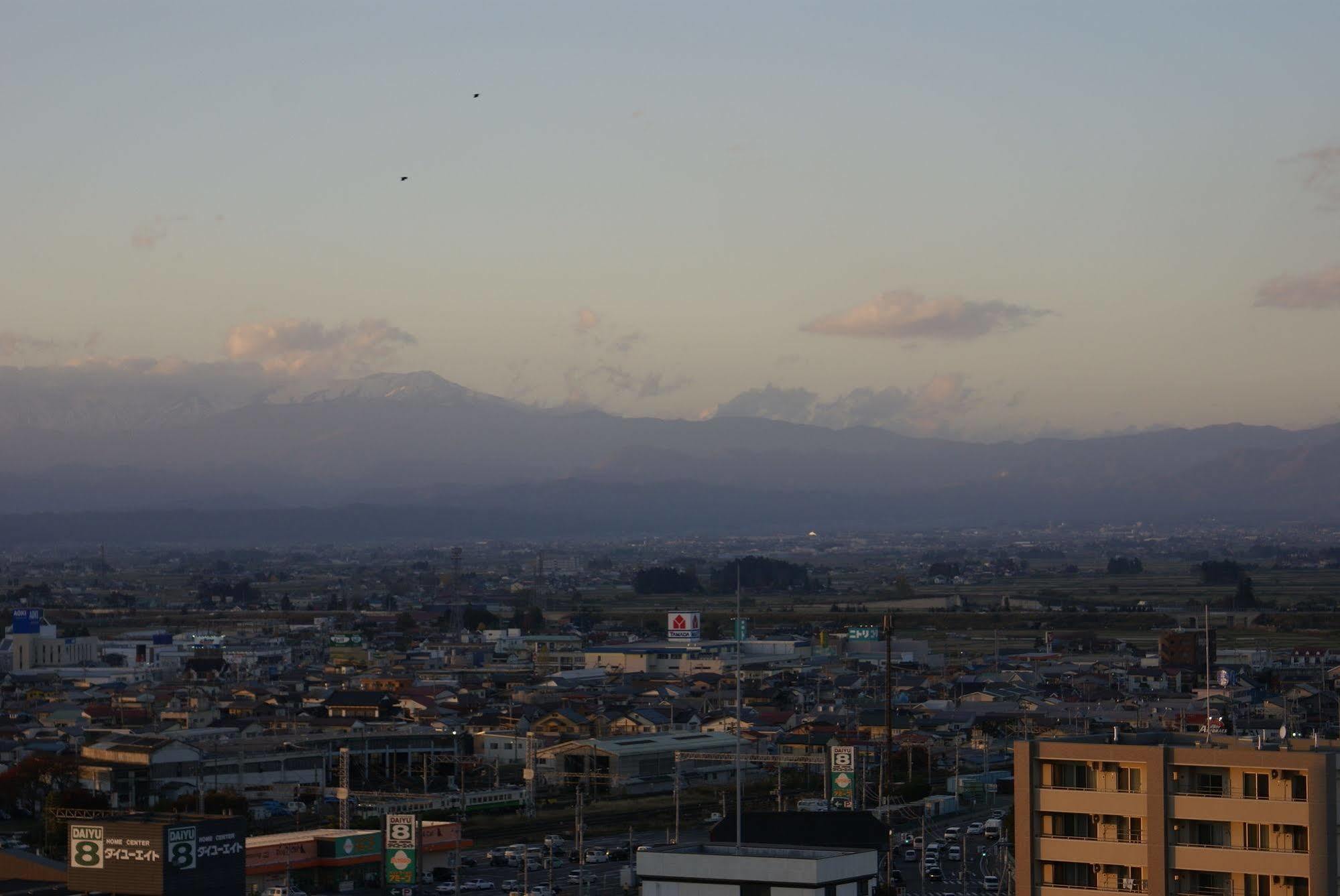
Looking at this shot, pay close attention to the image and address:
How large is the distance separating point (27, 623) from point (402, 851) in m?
43.6

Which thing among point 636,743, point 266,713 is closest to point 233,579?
point 266,713

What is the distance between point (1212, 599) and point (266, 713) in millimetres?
59693

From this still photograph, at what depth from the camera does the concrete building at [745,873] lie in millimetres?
13836

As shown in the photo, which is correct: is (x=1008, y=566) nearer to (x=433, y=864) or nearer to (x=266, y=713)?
(x=266, y=713)

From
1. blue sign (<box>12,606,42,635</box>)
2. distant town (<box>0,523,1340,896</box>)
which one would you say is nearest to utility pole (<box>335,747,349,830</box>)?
distant town (<box>0,523,1340,896</box>)

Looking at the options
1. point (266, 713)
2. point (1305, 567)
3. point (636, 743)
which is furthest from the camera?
point (1305, 567)

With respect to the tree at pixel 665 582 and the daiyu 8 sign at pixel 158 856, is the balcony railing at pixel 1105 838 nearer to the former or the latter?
the daiyu 8 sign at pixel 158 856

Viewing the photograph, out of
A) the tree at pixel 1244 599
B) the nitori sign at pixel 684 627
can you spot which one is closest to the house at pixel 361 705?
the nitori sign at pixel 684 627

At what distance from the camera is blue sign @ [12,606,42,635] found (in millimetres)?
65750

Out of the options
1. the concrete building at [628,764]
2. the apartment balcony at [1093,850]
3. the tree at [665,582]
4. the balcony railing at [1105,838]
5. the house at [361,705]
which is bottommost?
the concrete building at [628,764]

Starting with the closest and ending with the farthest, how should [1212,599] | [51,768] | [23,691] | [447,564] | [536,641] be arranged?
[51,768]
[23,691]
[536,641]
[1212,599]
[447,564]

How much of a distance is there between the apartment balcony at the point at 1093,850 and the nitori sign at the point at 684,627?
179 feet

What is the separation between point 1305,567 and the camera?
133m

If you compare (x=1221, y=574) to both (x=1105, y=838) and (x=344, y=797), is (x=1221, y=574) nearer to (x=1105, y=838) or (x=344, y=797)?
(x=344, y=797)
